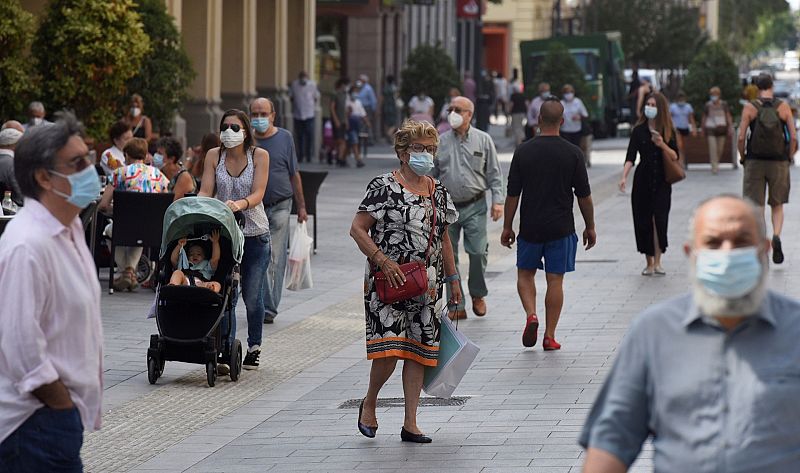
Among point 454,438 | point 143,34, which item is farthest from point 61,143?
point 143,34

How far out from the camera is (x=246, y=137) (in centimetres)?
1032

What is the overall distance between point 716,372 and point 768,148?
40.6 ft

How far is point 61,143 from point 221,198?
5643 millimetres

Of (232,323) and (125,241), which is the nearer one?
(232,323)

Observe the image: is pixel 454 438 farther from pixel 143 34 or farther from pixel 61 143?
pixel 143 34

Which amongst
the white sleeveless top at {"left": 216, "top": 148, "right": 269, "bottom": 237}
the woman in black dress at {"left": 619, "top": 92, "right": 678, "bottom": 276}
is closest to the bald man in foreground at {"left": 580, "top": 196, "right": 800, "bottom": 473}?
the white sleeveless top at {"left": 216, "top": 148, "right": 269, "bottom": 237}

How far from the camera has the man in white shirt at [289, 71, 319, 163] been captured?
1305 inches

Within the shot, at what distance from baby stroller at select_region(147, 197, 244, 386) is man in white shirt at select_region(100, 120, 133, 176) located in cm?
506

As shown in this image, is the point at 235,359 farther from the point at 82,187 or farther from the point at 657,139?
the point at 657,139

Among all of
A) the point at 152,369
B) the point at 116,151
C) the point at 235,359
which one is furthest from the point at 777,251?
the point at 152,369

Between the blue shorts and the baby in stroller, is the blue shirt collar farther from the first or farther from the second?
the blue shorts

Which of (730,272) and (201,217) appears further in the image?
(201,217)

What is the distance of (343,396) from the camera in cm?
947

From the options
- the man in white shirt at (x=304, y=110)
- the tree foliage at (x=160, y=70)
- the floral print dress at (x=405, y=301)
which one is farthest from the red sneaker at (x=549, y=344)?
the man in white shirt at (x=304, y=110)
